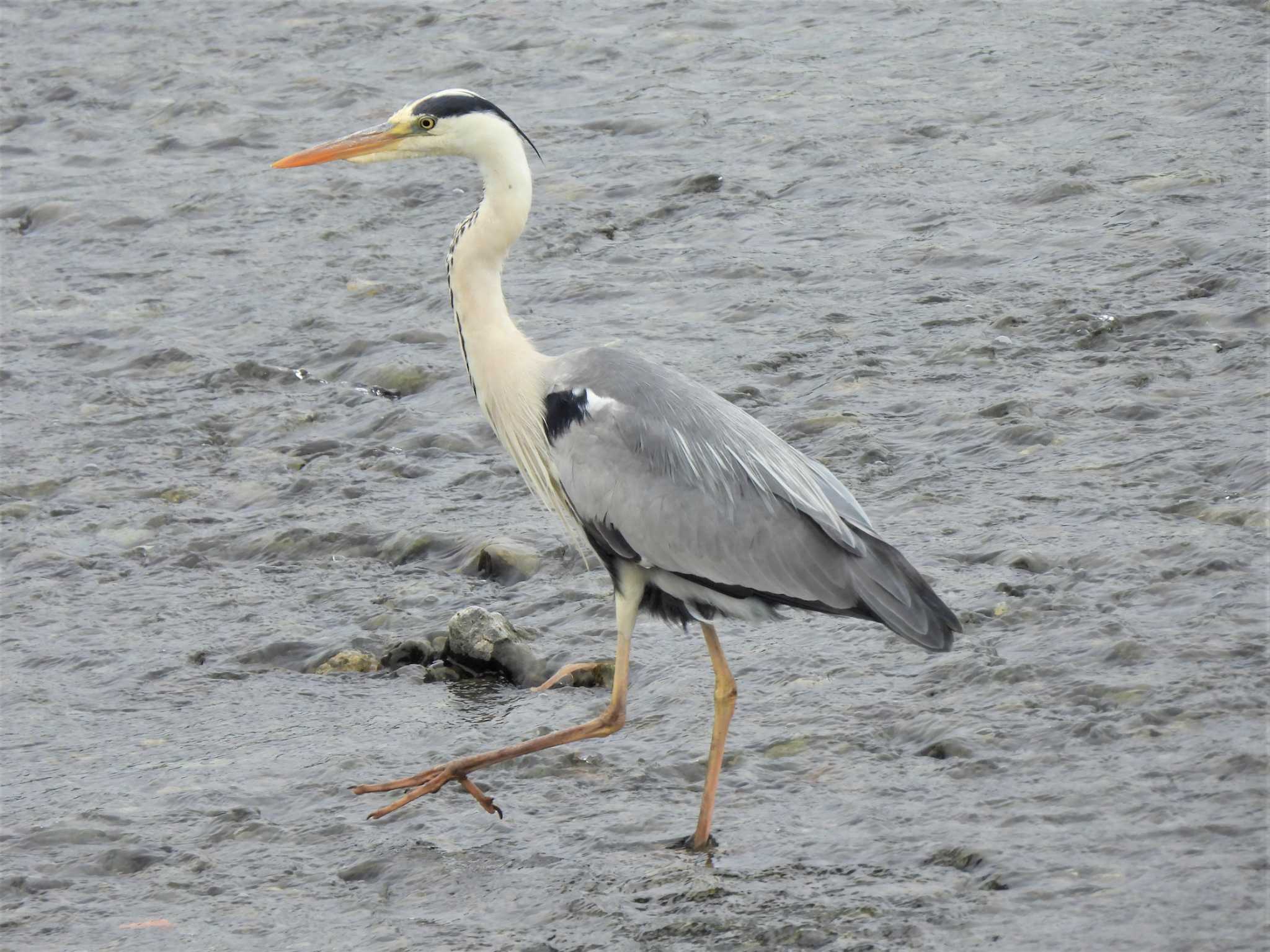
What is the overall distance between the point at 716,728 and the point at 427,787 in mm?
853

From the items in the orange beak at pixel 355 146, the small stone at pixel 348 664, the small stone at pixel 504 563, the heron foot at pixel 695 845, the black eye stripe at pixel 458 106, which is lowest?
the heron foot at pixel 695 845

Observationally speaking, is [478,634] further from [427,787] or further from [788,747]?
[788,747]

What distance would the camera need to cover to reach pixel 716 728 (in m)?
5.07

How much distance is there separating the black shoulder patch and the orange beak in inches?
42.5

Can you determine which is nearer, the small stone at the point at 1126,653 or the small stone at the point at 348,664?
the small stone at the point at 1126,653

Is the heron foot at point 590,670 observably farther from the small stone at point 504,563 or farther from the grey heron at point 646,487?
the small stone at point 504,563

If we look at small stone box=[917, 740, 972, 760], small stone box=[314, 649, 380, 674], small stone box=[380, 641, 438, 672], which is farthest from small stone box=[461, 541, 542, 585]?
small stone box=[917, 740, 972, 760]

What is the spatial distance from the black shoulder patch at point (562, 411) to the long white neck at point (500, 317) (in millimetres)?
37

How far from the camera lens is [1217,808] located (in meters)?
4.56

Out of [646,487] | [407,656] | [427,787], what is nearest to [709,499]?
[646,487]

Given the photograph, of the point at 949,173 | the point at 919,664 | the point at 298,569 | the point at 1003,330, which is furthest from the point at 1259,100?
the point at 298,569

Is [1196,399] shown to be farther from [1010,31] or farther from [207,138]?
[207,138]

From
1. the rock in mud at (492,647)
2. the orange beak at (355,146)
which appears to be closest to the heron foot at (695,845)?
the rock in mud at (492,647)

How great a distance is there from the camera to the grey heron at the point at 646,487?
5.12 metres
